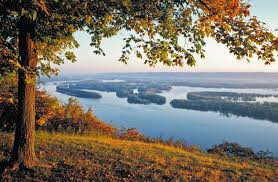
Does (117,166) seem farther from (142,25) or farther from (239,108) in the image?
(239,108)

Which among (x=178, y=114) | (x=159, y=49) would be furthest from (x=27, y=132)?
(x=178, y=114)

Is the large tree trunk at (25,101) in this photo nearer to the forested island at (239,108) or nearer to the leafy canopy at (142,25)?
the leafy canopy at (142,25)

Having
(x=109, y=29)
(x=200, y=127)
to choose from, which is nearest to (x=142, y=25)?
(x=109, y=29)

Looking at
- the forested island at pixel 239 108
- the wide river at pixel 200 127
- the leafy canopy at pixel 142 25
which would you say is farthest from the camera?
the forested island at pixel 239 108

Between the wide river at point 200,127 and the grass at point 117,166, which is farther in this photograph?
the wide river at point 200,127

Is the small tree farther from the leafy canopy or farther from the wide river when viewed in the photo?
the wide river

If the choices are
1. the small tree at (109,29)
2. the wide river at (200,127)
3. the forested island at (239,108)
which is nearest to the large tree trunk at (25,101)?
the small tree at (109,29)
